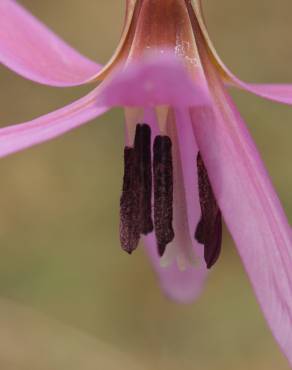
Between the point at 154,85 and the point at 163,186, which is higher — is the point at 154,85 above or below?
below

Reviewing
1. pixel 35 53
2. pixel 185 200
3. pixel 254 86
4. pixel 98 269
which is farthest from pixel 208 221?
pixel 98 269

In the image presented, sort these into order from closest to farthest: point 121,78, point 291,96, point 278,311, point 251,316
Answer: point 121,78 < point 278,311 < point 291,96 < point 251,316

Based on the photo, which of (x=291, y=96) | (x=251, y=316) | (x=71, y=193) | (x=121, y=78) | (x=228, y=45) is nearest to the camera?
(x=121, y=78)

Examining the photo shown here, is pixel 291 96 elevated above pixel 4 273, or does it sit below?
below

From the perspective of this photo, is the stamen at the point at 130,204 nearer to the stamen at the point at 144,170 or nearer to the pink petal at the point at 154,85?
the stamen at the point at 144,170

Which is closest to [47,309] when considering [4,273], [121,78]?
[4,273]

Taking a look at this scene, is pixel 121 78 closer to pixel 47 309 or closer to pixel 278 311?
Answer: pixel 278 311

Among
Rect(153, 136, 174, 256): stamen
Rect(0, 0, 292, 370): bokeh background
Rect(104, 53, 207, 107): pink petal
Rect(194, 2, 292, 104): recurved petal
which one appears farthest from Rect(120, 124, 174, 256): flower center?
Rect(0, 0, 292, 370): bokeh background

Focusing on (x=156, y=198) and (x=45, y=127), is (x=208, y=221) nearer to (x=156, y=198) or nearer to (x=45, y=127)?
(x=156, y=198)
